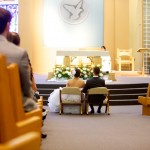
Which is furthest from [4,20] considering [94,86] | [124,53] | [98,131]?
[124,53]

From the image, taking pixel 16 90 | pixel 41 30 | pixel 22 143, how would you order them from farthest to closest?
pixel 41 30, pixel 16 90, pixel 22 143

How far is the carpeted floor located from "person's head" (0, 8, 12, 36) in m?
Answer: 2.84

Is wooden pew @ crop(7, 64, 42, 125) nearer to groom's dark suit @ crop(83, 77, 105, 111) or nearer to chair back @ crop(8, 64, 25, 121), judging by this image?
chair back @ crop(8, 64, 25, 121)

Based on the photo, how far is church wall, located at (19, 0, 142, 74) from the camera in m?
15.9

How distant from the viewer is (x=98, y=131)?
6.33m

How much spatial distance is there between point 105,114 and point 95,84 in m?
0.72

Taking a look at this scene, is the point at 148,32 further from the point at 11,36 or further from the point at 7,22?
the point at 7,22

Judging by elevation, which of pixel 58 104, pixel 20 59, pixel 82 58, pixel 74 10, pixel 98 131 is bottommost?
pixel 98 131

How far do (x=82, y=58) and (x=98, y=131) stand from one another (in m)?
7.14

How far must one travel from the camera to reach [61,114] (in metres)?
8.42

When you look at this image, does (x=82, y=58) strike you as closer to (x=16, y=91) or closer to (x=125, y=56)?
(x=125, y=56)

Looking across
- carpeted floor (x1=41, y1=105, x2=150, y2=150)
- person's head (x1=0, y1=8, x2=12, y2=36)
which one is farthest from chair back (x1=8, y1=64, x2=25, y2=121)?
carpeted floor (x1=41, y1=105, x2=150, y2=150)

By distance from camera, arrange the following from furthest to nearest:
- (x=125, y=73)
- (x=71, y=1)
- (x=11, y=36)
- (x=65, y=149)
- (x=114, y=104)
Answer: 1. (x=71, y=1)
2. (x=125, y=73)
3. (x=114, y=104)
4. (x=65, y=149)
5. (x=11, y=36)

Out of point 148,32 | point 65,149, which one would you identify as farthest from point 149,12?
point 65,149
